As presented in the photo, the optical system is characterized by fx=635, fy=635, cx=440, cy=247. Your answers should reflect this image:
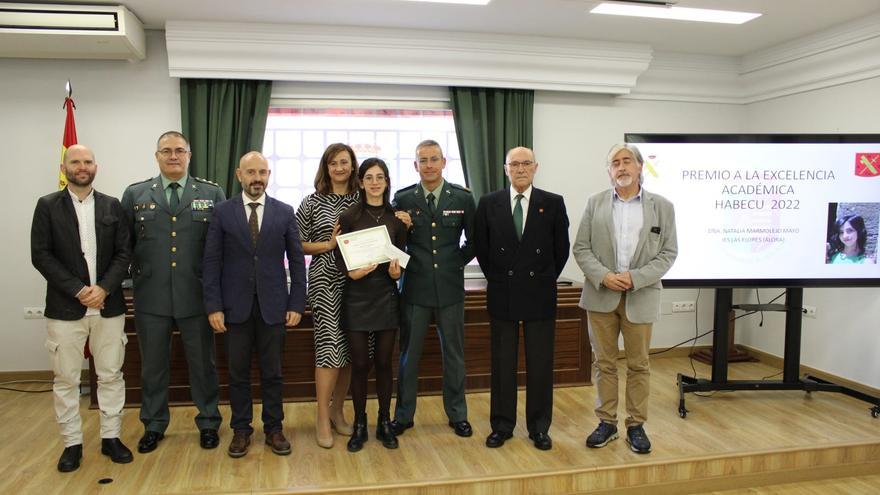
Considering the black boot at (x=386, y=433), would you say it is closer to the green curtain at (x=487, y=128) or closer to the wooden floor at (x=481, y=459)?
the wooden floor at (x=481, y=459)

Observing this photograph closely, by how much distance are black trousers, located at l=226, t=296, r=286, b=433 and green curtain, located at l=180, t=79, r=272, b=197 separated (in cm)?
170

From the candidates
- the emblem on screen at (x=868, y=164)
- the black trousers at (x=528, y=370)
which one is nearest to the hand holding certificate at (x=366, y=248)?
the black trousers at (x=528, y=370)

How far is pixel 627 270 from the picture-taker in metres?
3.29

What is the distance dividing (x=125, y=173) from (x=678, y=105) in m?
4.58

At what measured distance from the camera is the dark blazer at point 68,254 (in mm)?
2971

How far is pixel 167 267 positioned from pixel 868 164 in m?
4.26

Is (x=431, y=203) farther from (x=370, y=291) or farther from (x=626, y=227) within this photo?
(x=626, y=227)

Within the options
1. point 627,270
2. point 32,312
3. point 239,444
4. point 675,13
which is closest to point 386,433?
point 239,444

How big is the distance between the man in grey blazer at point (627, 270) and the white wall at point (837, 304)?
→ 6.29ft

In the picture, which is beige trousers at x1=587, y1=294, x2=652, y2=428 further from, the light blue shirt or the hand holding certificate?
the hand holding certificate

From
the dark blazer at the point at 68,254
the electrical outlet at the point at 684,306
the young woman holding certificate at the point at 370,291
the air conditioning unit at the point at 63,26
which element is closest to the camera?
the dark blazer at the point at 68,254

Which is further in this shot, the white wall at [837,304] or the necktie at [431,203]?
the white wall at [837,304]

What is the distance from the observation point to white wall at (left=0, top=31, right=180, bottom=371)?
4.54 metres

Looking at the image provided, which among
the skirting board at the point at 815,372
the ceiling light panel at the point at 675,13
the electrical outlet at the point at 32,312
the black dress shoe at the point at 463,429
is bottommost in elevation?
the skirting board at the point at 815,372
